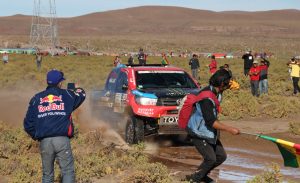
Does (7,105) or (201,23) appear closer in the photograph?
(7,105)

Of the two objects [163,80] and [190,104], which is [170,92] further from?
[190,104]

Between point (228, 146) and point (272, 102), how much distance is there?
24.9 ft

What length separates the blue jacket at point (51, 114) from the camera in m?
6.56

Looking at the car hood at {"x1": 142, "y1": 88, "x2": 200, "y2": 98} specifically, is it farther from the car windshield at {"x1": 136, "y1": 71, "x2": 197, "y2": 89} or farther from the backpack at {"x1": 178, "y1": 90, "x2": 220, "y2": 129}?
the backpack at {"x1": 178, "y1": 90, "x2": 220, "y2": 129}

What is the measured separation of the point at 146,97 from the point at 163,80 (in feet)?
3.49

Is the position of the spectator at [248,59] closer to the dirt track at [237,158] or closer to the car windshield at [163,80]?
the dirt track at [237,158]

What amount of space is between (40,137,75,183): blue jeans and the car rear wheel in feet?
17.1

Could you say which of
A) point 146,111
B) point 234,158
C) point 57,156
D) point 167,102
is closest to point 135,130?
point 146,111

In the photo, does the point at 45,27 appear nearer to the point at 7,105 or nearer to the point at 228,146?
the point at 7,105

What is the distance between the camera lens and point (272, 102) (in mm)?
19922

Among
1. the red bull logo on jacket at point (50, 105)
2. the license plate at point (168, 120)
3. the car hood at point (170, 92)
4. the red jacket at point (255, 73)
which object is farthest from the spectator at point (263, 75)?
the red bull logo on jacket at point (50, 105)

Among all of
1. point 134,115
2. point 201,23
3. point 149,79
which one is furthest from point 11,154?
point 201,23

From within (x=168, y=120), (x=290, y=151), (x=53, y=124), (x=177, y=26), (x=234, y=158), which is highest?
(x=53, y=124)

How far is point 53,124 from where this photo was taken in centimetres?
655
